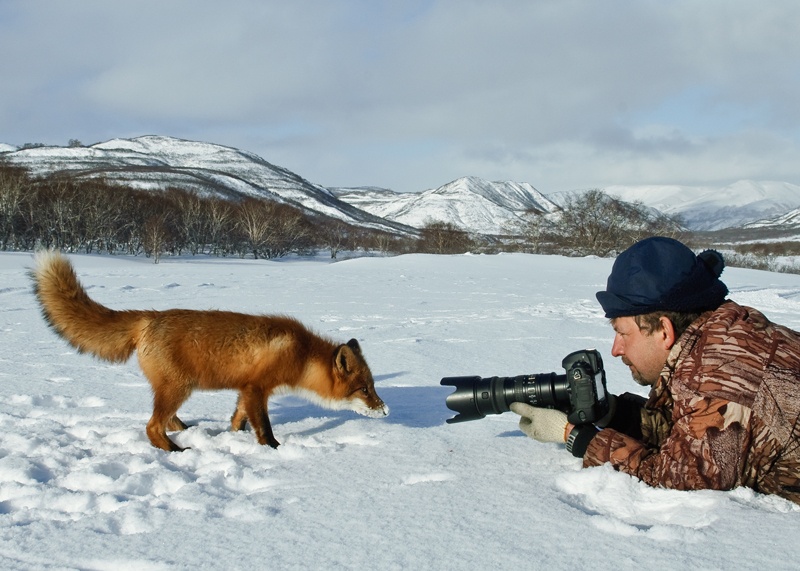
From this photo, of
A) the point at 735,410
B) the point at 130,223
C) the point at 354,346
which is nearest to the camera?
the point at 735,410

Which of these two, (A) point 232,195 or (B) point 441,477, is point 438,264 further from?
(A) point 232,195

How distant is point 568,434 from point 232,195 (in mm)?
133094

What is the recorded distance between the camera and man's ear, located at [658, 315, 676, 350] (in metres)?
2.60

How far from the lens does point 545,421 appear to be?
299cm

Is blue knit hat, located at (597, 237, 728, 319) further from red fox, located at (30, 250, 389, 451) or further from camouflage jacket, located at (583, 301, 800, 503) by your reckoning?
red fox, located at (30, 250, 389, 451)

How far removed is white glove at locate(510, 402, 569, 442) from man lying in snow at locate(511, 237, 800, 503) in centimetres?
10

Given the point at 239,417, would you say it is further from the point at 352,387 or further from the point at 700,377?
the point at 700,377

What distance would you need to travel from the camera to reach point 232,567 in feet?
6.41

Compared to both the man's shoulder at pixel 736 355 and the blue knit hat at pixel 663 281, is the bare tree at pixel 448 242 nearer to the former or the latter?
the blue knit hat at pixel 663 281

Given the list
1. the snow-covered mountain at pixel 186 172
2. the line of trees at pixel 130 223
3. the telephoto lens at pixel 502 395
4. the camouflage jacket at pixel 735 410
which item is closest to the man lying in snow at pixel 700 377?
the camouflage jacket at pixel 735 410

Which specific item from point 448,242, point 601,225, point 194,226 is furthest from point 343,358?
point 194,226

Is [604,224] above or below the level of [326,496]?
above

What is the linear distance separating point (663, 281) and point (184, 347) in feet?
9.57

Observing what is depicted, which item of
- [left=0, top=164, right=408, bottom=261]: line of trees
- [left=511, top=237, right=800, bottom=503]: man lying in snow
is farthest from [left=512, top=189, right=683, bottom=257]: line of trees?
[left=511, top=237, right=800, bottom=503]: man lying in snow
